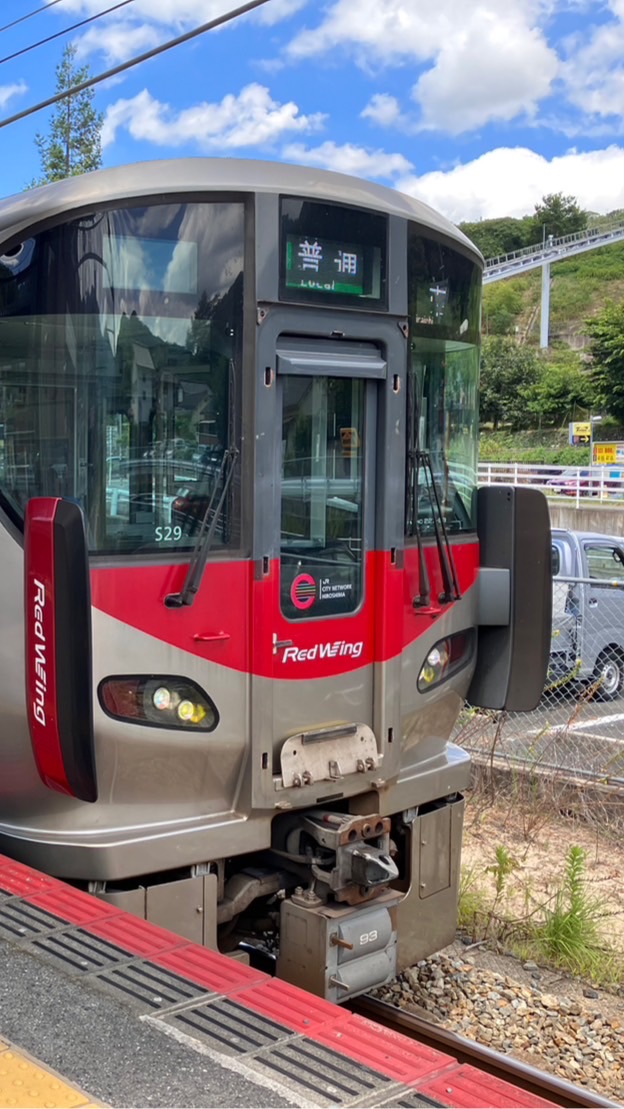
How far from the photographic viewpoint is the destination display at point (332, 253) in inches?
164

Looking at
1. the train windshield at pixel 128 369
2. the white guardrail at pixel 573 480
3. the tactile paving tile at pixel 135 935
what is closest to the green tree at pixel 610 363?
the white guardrail at pixel 573 480

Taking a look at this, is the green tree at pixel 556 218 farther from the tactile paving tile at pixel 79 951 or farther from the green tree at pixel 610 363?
the tactile paving tile at pixel 79 951

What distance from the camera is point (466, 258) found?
498cm

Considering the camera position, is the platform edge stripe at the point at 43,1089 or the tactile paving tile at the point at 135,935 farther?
the tactile paving tile at the point at 135,935

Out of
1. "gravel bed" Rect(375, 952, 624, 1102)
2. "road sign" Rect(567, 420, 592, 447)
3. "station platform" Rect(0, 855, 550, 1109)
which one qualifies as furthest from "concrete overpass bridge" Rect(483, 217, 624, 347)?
"station platform" Rect(0, 855, 550, 1109)

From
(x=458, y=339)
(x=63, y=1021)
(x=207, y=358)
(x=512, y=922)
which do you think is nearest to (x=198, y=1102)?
(x=63, y=1021)

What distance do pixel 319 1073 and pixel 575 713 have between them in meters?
5.04

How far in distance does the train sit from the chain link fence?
6.47 ft

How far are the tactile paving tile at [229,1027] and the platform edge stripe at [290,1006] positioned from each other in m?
0.04

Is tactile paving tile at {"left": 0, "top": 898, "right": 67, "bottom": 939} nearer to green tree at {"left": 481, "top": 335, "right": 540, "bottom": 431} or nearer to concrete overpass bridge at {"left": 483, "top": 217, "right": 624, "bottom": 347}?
green tree at {"left": 481, "top": 335, "right": 540, "bottom": 431}

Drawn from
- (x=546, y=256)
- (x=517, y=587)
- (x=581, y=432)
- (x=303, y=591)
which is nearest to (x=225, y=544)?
(x=303, y=591)

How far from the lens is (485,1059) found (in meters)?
4.45

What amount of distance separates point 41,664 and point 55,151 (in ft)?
50.3

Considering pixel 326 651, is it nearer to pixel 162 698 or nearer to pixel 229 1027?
pixel 162 698
